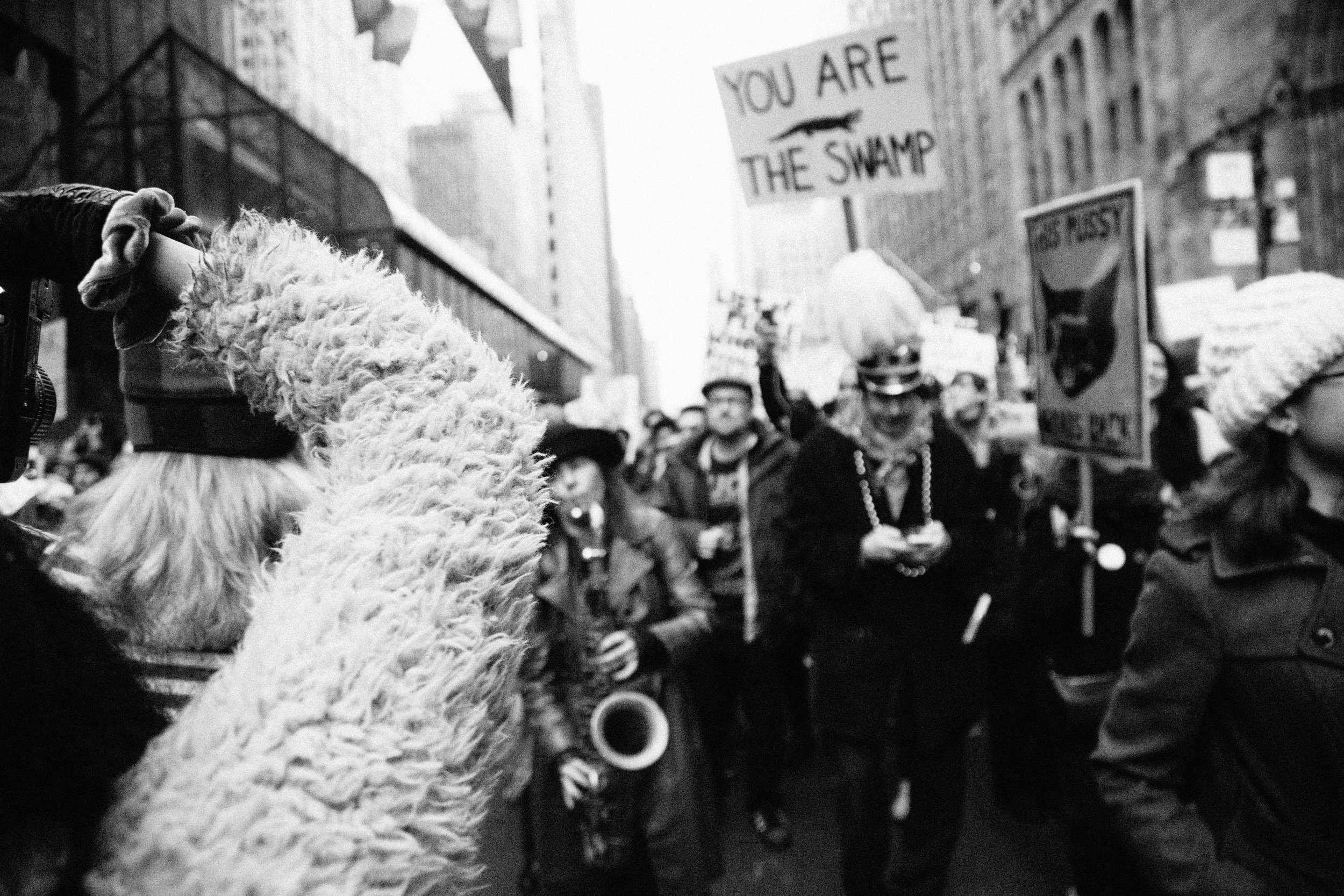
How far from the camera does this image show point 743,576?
4887mm

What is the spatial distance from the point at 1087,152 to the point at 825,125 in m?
34.0

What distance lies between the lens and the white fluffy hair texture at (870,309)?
3.47m

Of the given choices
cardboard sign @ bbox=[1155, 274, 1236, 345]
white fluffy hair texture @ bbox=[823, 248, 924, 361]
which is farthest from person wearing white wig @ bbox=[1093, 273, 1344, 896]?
cardboard sign @ bbox=[1155, 274, 1236, 345]

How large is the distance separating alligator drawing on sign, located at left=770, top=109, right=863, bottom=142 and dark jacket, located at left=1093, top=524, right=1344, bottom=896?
331 cm

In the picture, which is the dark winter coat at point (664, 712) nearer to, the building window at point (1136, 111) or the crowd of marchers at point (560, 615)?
the crowd of marchers at point (560, 615)

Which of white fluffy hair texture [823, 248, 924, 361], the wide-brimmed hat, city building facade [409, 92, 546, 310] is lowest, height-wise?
the wide-brimmed hat

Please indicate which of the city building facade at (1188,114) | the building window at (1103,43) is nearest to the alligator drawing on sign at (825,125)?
the city building facade at (1188,114)

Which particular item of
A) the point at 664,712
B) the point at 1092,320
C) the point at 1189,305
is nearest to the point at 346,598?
the point at 664,712

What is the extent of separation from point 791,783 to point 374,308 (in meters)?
5.06

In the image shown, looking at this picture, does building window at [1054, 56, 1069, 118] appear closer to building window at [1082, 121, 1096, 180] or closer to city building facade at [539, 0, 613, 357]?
building window at [1082, 121, 1096, 180]

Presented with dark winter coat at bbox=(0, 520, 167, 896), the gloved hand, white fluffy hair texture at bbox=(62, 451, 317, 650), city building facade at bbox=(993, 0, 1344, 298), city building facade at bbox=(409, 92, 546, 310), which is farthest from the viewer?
city building facade at bbox=(409, 92, 546, 310)

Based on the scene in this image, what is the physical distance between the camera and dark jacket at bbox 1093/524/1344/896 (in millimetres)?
1633

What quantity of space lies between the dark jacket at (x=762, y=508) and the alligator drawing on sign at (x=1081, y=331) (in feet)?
4.09

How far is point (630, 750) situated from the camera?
3.12 meters
